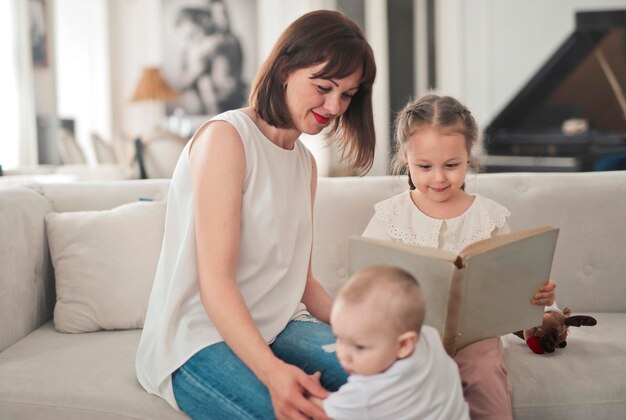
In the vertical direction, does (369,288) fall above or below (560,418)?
above

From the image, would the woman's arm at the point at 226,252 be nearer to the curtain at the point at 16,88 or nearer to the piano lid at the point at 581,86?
the piano lid at the point at 581,86

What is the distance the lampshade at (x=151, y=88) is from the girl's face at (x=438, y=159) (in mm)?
5817

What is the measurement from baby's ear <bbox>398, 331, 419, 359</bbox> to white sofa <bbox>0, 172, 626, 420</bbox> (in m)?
0.59

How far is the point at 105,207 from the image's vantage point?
220cm

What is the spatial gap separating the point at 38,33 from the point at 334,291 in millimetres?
5634

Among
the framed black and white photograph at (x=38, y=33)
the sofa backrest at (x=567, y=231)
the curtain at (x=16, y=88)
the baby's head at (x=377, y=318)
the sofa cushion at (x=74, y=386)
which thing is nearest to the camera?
the baby's head at (x=377, y=318)

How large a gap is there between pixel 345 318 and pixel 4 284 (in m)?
1.12

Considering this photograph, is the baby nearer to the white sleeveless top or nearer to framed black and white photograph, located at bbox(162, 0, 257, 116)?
the white sleeveless top

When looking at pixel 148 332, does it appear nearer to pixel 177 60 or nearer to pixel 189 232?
pixel 189 232

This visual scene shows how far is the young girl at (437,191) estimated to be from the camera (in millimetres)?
1748

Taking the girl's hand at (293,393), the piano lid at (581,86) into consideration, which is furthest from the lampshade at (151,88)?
the girl's hand at (293,393)

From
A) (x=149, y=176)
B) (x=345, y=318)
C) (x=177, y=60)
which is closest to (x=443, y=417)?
(x=345, y=318)

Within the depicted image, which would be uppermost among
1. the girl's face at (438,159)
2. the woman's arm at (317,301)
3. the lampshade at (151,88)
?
the lampshade at (151,88)

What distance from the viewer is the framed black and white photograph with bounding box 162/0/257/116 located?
7301 millimetres
